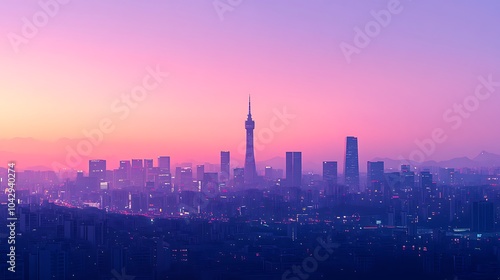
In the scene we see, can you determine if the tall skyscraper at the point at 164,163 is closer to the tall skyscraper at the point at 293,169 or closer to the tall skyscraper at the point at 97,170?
the tall skyscraper at the point at 97,170

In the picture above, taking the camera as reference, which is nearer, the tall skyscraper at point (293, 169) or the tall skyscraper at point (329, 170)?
the tall skyscraper at point (293, 169)

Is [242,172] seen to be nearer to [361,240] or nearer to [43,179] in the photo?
[43,179]

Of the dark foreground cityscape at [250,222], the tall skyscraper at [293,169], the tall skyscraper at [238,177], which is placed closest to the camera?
the dark foreground cityscape at [250,222]

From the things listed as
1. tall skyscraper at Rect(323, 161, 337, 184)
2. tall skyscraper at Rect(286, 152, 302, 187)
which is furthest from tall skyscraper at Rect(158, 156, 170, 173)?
tall skyscraper at Rect(323, 161, 337, 184)

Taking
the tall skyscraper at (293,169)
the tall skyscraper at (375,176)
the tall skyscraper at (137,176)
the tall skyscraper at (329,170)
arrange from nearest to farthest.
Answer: the tall skyscraper at (375,176)
the tall skyscraper at (137,176)
the tall skyscraper at (293,169)
the tall skyscraper at (329,170)

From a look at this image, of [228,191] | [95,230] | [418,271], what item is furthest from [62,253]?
[228,191]

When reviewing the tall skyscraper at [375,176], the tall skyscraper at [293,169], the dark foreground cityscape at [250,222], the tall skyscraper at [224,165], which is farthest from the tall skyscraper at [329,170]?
the tall skyscraper at [224,165]
